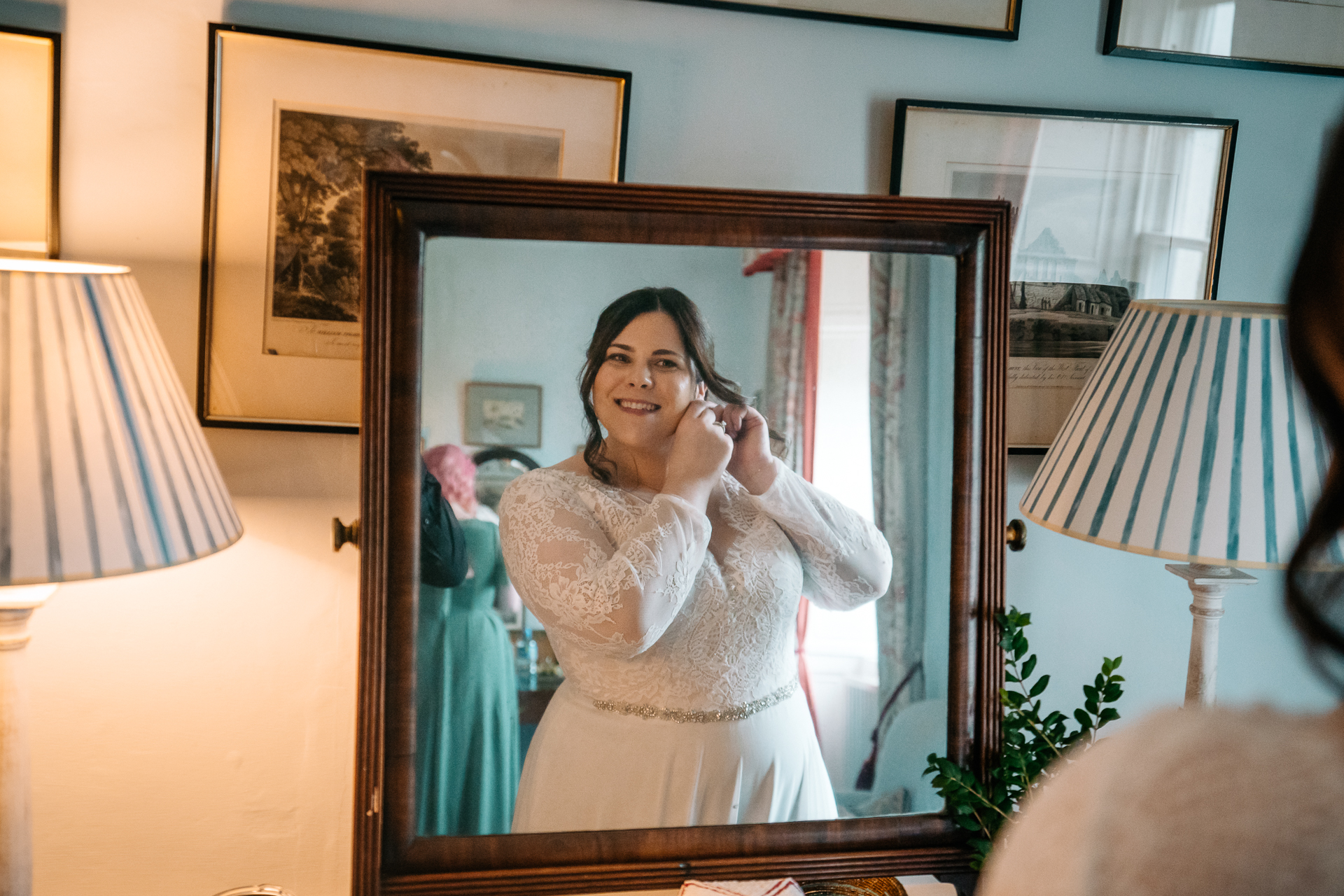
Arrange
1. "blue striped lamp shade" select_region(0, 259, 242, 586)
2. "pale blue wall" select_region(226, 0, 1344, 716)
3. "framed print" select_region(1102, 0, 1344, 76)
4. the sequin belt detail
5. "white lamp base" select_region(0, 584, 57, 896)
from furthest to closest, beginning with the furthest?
"framed print" select_region(1102, 0, 1344, 76), "pale blue wall" select_region(226, 0, 1344, 716), the sequin belt detail, "white lamp base" select_region(0, 584, 57, 896), "blue striped lamp shade" select_region(0, 259, 242, 586)

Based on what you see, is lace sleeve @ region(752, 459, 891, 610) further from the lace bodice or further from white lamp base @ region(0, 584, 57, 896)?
white lamp base @ region(0, 584, 57, 896)

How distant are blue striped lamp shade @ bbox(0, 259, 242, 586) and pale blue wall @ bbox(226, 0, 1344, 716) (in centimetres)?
45

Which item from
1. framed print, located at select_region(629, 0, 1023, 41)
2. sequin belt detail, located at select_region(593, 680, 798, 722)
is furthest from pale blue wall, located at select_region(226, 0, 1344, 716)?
sequin belt detail, located at select_region(593, 680, 798, 722)

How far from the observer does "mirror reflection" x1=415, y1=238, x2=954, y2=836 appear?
0.95 meters

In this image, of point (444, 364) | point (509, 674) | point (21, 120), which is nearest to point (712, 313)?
point (444, 364)

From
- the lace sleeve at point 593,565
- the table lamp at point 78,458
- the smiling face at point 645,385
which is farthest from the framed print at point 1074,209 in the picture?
the table lamp at point 78,458

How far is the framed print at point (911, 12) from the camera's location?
1122mm

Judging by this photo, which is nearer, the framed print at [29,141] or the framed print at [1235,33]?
the framed print at [29,141]

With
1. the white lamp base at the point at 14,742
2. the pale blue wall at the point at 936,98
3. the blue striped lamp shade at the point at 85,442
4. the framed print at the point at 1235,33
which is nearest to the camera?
the blue striped lamp shade at the point at 85,442

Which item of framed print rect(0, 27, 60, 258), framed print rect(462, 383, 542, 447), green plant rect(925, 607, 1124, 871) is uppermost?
framed print rect(0, 27, 60, 258)

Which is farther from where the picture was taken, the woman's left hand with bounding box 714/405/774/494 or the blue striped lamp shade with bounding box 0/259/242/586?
the woman's left hand with bounding box 714/405/774/494

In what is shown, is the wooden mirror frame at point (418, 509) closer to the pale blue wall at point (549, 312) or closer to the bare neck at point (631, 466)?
the pale blue wall at point (549, 312)

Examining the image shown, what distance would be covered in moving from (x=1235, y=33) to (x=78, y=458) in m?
1.50

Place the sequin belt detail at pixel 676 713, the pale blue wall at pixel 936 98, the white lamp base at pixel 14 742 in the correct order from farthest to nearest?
the pale blue wall at pixel 936 98 → the sequin belt detail at pixel 676 713 → the white lamp base at pixel 14 742
